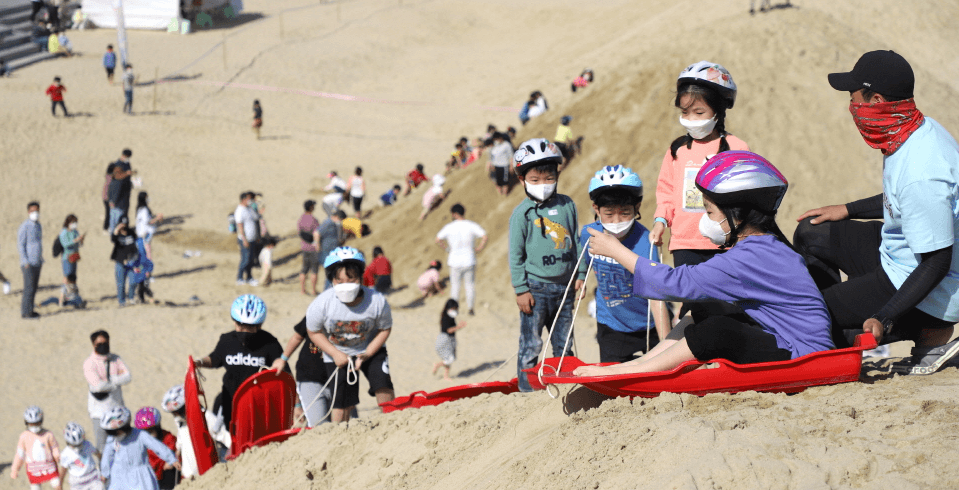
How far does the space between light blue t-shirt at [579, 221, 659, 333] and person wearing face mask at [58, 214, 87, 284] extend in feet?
37.1

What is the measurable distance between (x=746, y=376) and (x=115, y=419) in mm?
5027

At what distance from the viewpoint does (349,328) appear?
6.43 metres

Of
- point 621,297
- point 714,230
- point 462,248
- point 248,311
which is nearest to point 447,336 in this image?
point 462,248

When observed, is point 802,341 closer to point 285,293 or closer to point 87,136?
point 285,293

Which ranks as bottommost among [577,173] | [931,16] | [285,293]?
[285,293]

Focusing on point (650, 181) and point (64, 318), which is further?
point (650, 181)

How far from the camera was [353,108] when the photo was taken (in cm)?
3269

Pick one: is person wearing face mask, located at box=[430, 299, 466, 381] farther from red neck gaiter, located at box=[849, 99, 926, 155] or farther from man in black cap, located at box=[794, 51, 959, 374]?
red neck gaiter, located at box=[849, 99, 926, 155]

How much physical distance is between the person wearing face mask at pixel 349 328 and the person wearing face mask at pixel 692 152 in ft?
7.63

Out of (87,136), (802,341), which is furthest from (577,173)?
(87,136)

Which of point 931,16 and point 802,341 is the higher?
point 931,16

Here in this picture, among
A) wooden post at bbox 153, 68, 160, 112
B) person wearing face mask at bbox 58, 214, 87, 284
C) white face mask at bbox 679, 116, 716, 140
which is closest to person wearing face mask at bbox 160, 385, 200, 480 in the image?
white face mask at bbox 679, 116, 716, 140

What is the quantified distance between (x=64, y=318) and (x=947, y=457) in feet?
43.6

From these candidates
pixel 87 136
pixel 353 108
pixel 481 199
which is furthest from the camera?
pixel 353 108
